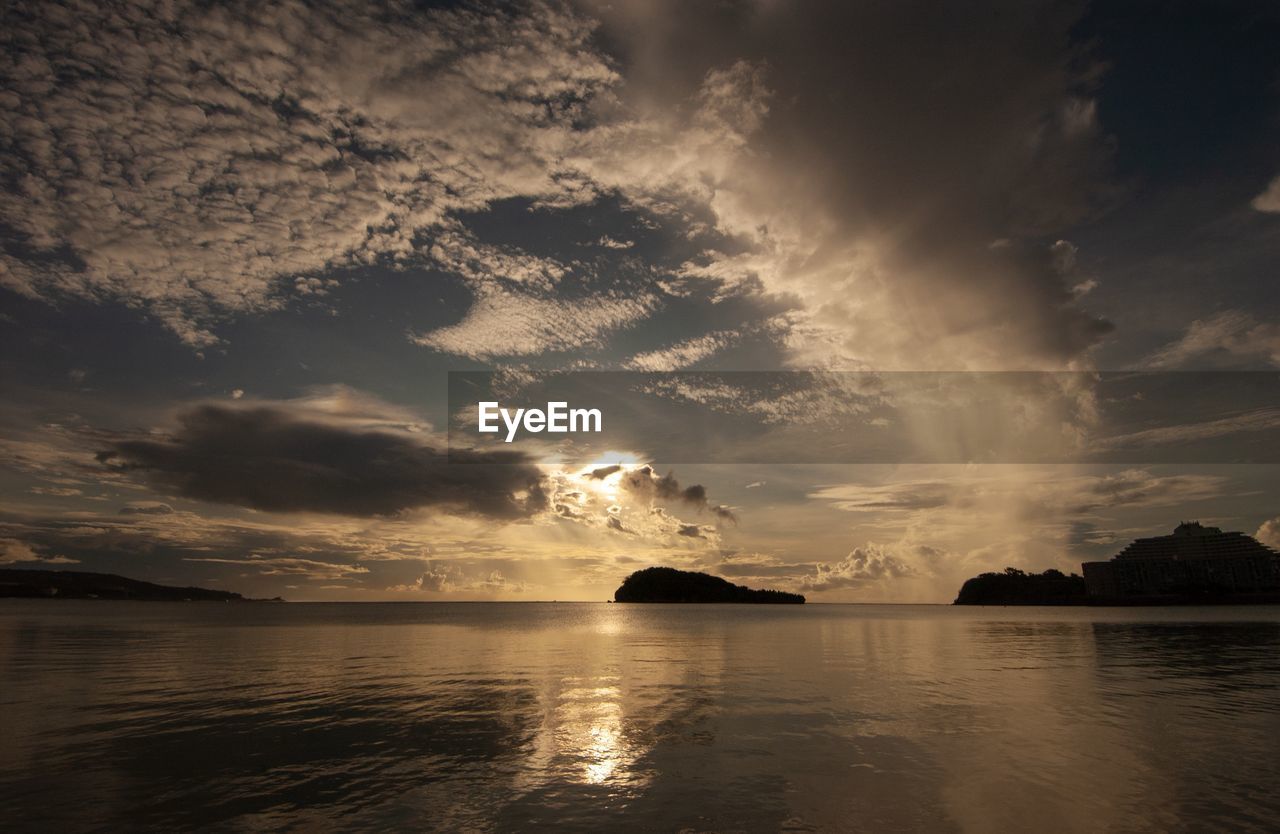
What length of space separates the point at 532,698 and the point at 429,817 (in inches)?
777

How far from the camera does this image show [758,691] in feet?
124

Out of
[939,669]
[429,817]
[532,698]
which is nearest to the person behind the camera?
[429,817]

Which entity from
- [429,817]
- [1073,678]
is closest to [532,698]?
[429,817]

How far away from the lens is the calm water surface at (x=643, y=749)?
55.9 feet

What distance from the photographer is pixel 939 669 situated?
49156mm

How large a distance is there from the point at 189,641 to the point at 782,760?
3204 inches

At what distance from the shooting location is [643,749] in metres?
23.8

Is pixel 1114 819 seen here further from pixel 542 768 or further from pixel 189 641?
pixel 189 641

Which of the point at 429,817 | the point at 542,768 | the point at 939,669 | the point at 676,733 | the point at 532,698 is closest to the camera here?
the point at 429,817

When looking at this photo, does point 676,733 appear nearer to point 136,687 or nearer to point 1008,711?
point 1008,711

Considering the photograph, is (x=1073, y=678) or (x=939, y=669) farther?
(x=939, y=669)

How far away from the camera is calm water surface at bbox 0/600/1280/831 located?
17031mm

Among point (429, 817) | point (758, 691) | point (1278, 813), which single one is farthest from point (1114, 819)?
point (758, 691)

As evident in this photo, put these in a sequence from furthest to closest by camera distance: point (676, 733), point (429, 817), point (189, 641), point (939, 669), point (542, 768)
Result: point (189, 641), point (939, 669), point (676, 733), point (542, 768), point (429, 817)
